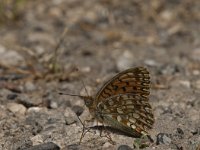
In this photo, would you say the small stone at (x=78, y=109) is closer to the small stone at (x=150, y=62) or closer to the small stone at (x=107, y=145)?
the small stone at (x=107, y=145)

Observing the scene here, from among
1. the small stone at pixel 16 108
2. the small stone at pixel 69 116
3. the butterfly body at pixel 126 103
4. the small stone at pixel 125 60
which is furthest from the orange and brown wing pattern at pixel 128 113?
the small stone at pixel 125 60

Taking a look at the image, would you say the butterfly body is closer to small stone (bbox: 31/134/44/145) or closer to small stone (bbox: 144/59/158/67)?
small stone (bbox: 31/134/44/145)

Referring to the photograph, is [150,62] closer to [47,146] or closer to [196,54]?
[196,54]

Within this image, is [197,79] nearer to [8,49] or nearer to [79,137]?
[79,137]

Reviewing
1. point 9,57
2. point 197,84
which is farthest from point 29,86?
point 197,84

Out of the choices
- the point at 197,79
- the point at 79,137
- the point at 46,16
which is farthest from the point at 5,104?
the point at 46,16

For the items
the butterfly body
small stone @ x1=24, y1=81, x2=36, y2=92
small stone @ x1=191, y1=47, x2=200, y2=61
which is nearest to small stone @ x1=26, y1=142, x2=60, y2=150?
the butterfly body
